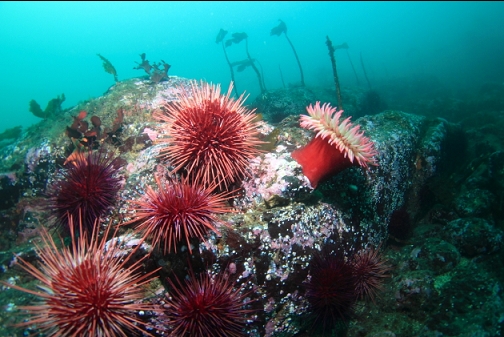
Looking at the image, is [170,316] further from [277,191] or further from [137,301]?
[277,191]

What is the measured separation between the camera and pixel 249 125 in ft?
12.4

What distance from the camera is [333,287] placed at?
3.63 meters

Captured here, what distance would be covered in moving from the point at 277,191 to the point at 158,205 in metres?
1.80

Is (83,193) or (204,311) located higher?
(83,193)

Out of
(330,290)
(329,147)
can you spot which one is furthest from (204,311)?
(329,147)

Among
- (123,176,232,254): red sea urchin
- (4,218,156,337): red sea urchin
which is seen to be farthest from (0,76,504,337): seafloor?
(4,218,156,337): red sea urchin

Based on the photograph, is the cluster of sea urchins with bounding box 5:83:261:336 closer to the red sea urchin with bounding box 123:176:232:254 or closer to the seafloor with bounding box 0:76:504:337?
the red sea urchin with bounding box 123:176:232:254

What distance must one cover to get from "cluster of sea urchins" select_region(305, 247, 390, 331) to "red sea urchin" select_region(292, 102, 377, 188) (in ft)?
3.92

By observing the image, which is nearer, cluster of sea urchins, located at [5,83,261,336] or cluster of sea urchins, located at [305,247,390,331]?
cluster of sea urchins, located at [5,83,261,336]

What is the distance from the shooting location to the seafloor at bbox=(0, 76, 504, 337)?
3.58 meters

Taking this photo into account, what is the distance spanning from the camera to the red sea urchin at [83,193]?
3.59m

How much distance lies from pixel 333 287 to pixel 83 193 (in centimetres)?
370

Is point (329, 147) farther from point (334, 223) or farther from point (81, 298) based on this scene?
point (81, 298)

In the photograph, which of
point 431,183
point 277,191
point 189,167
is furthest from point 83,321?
point 431,183
